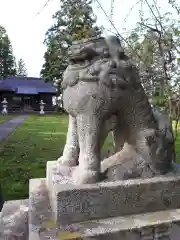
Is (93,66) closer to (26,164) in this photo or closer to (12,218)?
(12,218)

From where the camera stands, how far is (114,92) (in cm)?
151

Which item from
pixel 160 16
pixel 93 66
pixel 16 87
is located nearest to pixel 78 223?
pixel 93 66

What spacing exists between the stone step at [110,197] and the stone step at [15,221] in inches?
10.2

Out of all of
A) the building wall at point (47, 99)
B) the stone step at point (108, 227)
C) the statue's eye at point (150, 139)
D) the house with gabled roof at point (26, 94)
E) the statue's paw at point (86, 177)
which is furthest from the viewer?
the building wall at point (47, 99)

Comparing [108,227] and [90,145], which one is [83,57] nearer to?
[90,145]

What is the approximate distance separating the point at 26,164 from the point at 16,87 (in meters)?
28.7

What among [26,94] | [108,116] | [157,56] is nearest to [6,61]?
[26,94]

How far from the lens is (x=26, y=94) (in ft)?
102

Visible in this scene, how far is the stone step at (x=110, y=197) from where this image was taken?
A: 140 cm

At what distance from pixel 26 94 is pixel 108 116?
100 ft

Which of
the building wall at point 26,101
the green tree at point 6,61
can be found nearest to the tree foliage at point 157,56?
the building wall at point 26,101

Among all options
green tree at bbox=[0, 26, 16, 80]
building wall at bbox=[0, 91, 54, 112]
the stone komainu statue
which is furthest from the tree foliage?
green tree at bbox=[0, 26, 16, 80]

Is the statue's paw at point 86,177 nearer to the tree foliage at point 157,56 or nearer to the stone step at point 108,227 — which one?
the stone step at point 108,227

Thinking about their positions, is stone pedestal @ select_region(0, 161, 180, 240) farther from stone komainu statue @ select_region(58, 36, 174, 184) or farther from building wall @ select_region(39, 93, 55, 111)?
building wall @ select_region(39, 93, 55, 111)
